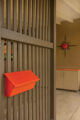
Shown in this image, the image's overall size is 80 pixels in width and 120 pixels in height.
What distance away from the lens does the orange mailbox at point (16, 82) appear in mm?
1416

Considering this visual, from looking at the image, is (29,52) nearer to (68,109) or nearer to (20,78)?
(20,78)

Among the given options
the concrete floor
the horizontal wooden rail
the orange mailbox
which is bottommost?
the concrete floor

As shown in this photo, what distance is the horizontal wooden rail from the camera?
1.43 m

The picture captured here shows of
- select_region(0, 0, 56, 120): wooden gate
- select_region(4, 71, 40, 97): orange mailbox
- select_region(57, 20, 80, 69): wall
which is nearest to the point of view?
select_region(4, 71, 40, 97): orange mailbox

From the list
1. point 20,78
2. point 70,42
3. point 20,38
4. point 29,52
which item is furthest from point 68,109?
point 70,42

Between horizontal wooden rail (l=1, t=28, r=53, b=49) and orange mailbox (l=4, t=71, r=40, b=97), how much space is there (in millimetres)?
375

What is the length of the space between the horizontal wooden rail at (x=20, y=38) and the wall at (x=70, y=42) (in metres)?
3.71

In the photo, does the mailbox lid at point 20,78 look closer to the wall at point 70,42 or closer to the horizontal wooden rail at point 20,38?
the horizontal wooden rail at point 20,38

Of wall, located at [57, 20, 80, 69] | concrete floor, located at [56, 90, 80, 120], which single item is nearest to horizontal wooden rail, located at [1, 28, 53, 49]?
concrete floor, located at [56, 90, 80, 120]

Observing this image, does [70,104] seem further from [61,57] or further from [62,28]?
[62,28]

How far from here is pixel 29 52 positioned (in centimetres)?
187

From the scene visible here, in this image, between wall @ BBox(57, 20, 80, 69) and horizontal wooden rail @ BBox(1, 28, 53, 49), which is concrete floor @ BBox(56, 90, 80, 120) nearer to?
horizontal wooden rail @ BBox(1, 28, 53, 49)

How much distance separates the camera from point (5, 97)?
151 centimetres

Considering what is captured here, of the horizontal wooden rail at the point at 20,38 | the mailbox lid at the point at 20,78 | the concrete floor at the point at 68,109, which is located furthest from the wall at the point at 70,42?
the mailbox lid at the point at 20,78
